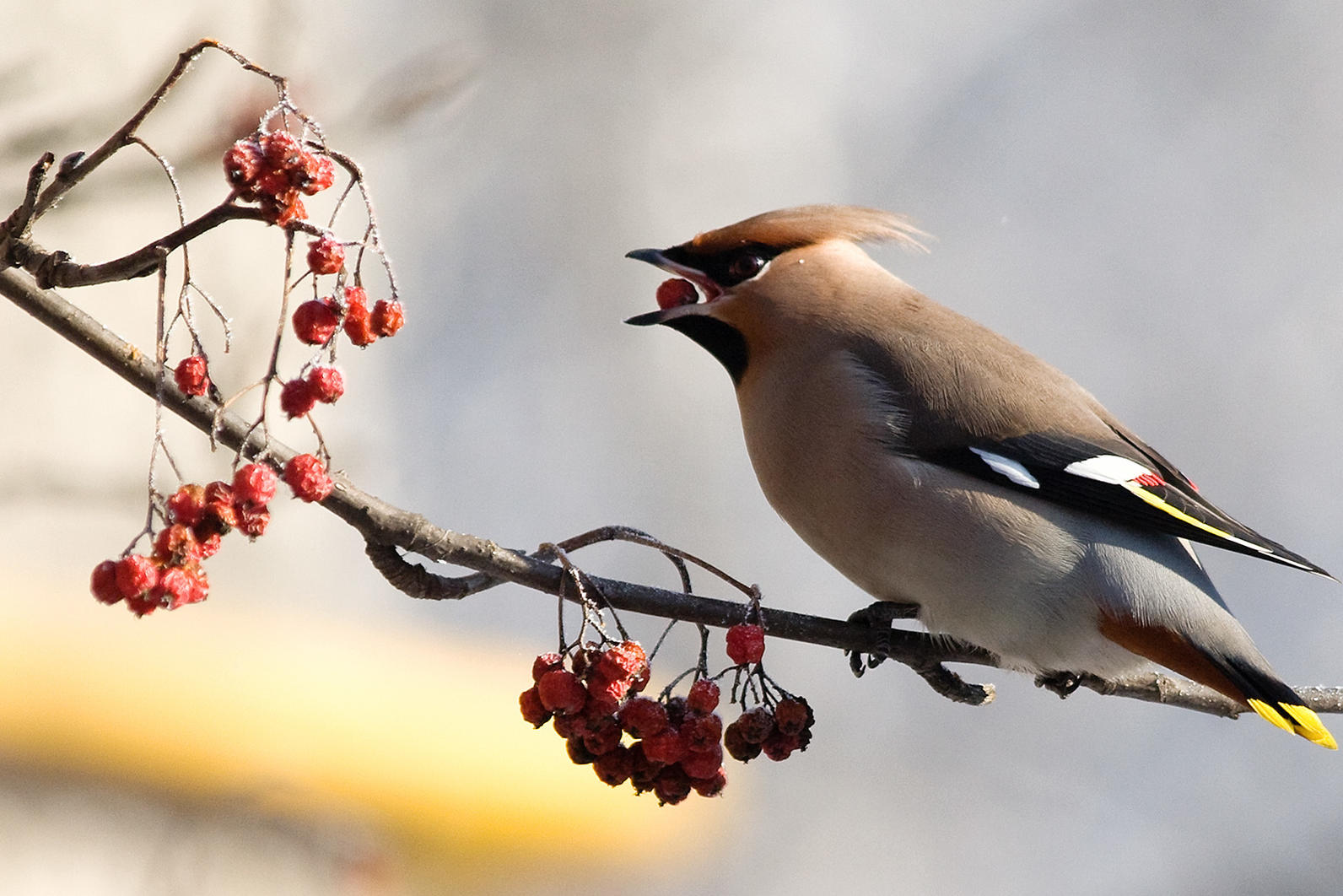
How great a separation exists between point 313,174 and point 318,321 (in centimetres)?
17

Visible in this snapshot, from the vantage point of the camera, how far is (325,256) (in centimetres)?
125

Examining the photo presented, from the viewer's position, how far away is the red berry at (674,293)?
253 centimetres

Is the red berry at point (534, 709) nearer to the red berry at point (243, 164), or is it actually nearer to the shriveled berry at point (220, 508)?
the shriveled berry at point (220, 508)

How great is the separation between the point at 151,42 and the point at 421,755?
7.98 ft

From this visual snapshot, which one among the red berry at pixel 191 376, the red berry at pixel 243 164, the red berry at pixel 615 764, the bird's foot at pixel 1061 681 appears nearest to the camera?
the red berry at pixel 243 164

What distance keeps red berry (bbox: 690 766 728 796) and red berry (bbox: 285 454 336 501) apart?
58 centimetres

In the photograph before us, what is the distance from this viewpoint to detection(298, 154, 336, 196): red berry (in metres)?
1.17

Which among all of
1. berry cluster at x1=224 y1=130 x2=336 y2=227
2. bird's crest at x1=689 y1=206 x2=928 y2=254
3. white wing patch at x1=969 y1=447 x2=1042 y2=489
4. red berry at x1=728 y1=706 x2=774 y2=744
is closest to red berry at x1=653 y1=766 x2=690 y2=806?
red berry at x1=728 y1=706 x2=774 y2=744

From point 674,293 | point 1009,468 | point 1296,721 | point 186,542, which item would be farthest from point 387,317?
point 1296,721

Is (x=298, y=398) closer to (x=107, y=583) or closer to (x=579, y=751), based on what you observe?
(x=107, y=583)

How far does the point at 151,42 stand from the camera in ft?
12.8

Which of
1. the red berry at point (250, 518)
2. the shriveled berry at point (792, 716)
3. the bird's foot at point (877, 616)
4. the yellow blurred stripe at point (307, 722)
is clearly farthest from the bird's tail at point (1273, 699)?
the yellow blurred stripe at point (307, 722)

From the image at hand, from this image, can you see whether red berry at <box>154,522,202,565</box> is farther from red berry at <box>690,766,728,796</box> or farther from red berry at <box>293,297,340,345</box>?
red berry at <box>690,766,728,796</box>

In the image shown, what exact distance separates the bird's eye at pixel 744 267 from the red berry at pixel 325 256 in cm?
143
